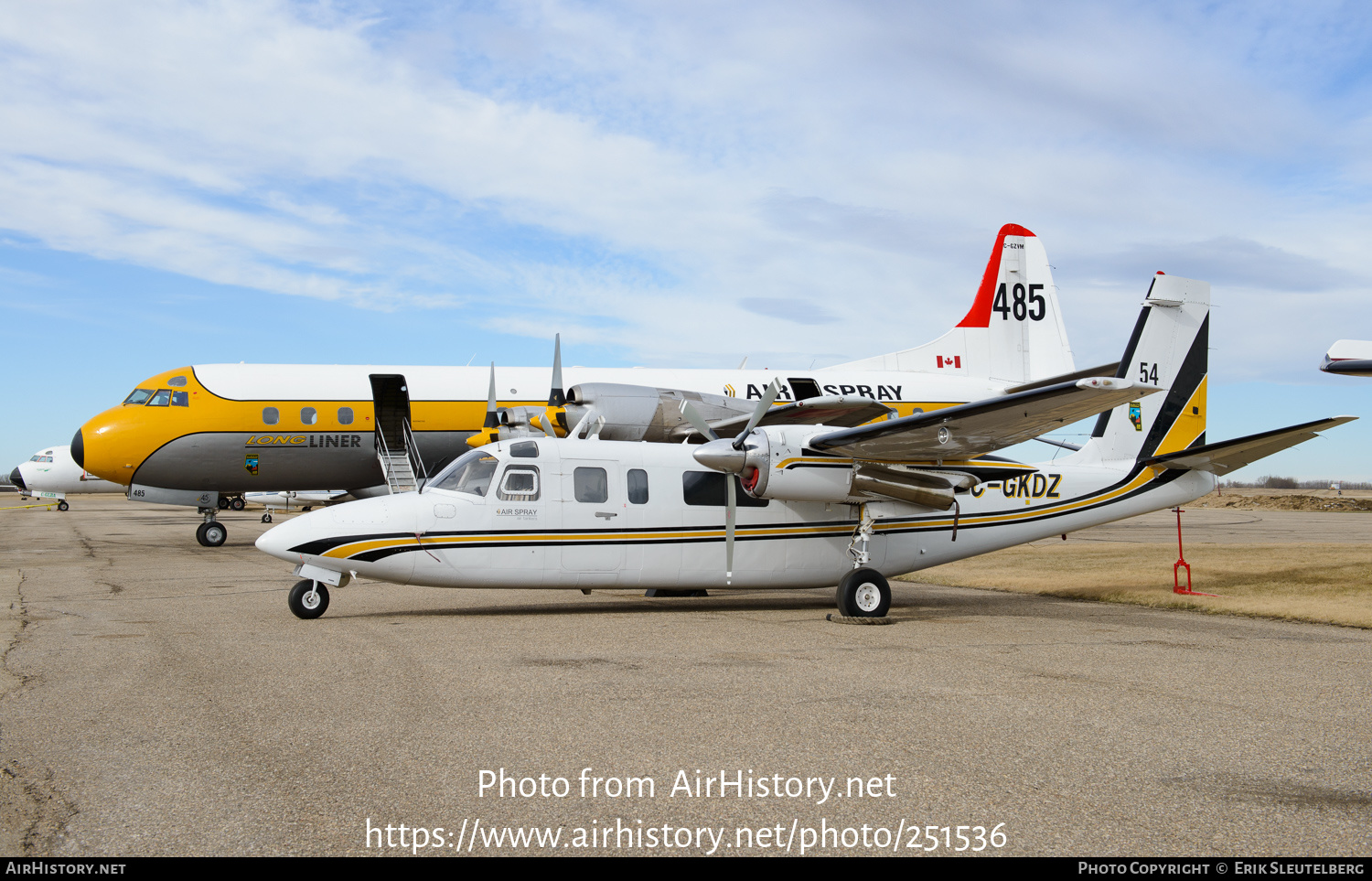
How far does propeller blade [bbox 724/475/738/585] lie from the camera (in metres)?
12.6

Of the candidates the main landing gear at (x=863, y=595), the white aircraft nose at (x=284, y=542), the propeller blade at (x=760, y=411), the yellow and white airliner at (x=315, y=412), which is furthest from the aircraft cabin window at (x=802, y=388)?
the white aircraft nose at (x=284, y=542)

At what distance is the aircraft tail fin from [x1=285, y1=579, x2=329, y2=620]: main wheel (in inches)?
445

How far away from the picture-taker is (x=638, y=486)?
1287 centimetres

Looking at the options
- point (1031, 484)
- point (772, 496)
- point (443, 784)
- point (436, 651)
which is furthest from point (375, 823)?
point (1031, 484)

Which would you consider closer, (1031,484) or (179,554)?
(1031,484)

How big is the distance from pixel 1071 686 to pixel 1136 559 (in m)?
14.7

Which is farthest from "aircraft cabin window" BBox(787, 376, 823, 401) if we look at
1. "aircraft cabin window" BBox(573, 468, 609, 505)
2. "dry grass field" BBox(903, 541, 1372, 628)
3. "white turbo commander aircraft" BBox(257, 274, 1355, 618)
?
"aircraft cabin window" BBox(573, 468, 609, 505)

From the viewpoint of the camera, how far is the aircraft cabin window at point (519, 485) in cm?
1226

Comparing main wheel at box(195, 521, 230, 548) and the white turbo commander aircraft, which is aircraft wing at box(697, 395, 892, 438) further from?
main wheel at box(195, 521, 230, 548)

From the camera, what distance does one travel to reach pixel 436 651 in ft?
30.4

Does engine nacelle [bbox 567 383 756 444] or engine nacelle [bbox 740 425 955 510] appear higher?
engine nacelle [bbox 567 383 756 444]

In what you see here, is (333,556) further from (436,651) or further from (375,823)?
(375,823)

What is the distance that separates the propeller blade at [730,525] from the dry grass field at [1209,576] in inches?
238

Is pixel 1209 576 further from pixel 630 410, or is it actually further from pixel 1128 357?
pixel 630 410
